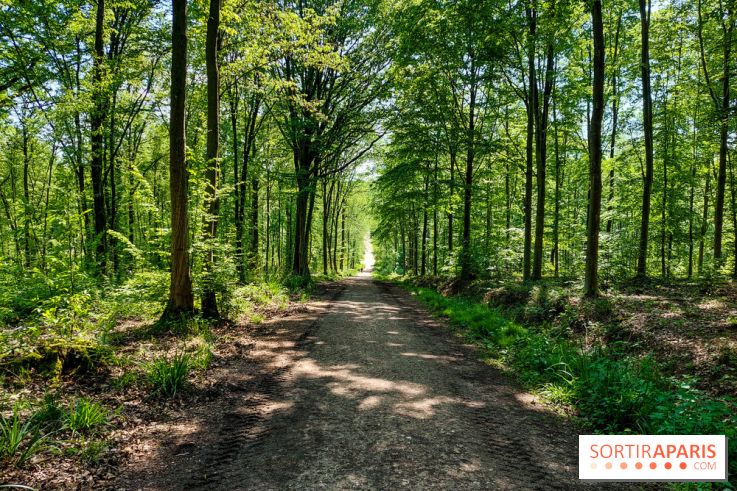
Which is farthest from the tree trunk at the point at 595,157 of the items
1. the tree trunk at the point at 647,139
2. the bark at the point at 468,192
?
the bark at the point at 468,192

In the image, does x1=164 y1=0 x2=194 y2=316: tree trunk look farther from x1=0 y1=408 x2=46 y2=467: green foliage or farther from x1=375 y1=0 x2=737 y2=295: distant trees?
x1=375 y1=0 x2=737 y2=295: distant trees

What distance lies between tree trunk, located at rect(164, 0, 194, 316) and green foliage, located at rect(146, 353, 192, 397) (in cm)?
267

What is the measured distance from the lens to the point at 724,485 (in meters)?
3.04

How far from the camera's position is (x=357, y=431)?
4.00 metres

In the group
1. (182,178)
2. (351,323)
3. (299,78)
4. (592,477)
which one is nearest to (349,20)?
(299,78)

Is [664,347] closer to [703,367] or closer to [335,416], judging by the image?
[703,367]

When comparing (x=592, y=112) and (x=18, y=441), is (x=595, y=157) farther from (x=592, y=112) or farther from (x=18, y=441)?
(x=18, y=441)

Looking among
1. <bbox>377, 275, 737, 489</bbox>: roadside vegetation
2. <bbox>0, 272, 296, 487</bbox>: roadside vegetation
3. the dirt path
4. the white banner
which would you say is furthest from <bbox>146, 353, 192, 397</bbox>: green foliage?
<bbox>377, 275, 737, 489</bbox>: roadside vegetation

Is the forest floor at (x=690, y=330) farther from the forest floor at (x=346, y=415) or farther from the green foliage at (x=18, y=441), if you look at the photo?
the green foliage at (x=18, y=441)

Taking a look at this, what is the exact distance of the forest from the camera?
4.96m

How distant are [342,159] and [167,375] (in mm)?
22513

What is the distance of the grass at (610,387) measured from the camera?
3.75 meters

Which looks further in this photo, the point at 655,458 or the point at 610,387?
the point at 610,387

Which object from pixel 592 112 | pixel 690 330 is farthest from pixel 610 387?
pixel 592 112
